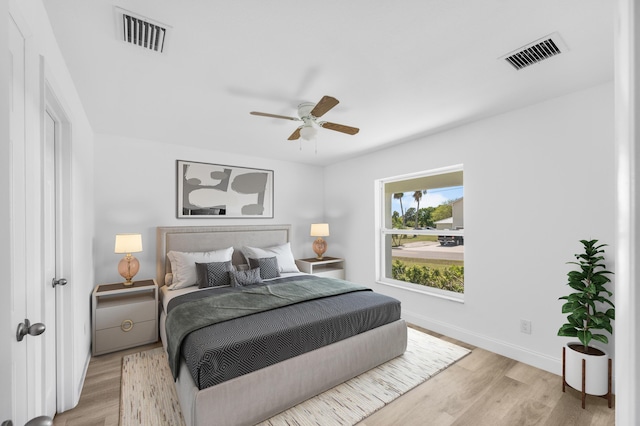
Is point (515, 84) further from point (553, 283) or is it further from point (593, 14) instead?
point (553, 283)

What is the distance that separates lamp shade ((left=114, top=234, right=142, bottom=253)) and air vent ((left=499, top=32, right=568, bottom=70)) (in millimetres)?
3729

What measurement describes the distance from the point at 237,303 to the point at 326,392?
1.04 m

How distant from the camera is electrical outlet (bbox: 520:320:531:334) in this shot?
2.64 m

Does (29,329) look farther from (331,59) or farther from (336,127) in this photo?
(336,127)

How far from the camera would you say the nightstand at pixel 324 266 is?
180 inches

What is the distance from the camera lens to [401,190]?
4.18m

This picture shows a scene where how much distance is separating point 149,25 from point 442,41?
66.7 inches

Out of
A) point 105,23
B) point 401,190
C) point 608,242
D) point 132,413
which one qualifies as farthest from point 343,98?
point 132,413

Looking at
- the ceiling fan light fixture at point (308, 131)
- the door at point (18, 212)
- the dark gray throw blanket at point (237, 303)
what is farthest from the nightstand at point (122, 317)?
the ceiling fan light fixture at point (308, 131)

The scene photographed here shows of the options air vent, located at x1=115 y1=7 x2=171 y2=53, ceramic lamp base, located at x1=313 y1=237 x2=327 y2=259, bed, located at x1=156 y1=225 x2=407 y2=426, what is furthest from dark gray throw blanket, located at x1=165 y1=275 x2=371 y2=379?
air vent, located at x1=115 y1=7 x2=171 y2=53

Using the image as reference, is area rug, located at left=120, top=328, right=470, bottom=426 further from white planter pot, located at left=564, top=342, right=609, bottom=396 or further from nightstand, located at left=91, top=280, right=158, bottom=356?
white planter pot, located at left=564, top=342, right=609, bottom=396

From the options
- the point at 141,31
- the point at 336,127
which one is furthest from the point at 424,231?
the point at 141,31

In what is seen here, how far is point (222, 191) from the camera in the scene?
13.7ft

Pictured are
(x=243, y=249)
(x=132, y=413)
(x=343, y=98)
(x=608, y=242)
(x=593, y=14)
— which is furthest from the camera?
(x=243, y=249)
